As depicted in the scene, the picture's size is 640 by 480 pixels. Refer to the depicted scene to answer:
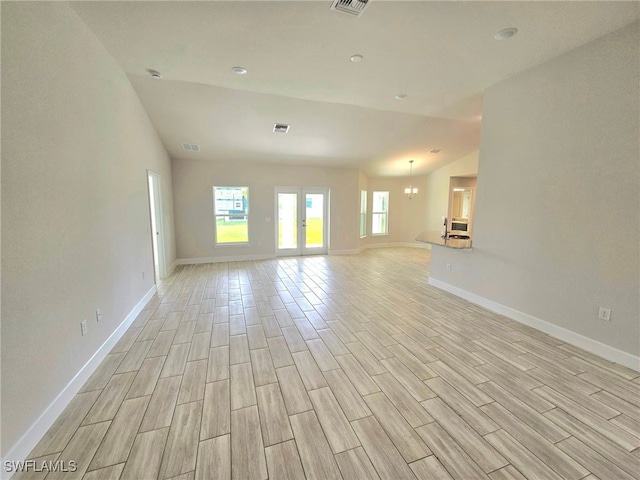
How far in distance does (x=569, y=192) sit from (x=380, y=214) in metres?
6.56

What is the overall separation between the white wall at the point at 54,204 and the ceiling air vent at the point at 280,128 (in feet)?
7.94

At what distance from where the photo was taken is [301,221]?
25.6 feet

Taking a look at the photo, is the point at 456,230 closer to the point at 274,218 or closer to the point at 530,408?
the point at 274,218

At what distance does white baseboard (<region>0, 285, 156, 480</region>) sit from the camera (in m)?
1.53

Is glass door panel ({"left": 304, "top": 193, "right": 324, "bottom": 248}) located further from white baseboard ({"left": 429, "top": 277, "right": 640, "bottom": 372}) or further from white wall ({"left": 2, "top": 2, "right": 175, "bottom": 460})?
white wall ({"left": 2, "top": 2, "right": 175, "bottom": 460})

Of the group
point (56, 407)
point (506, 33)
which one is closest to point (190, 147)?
point (56, 407)

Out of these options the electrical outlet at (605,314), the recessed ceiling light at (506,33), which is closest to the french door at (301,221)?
the recessed ceiling light at (506,33)

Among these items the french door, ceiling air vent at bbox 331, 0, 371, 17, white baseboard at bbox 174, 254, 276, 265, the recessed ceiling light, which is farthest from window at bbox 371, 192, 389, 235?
ceiling air vent at bbox 331, 0, 371, 17

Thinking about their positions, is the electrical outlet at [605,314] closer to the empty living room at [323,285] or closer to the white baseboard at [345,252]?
the empty living room at [323,285]

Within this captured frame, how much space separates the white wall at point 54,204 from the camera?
158 centimetres

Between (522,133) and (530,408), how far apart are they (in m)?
3.04

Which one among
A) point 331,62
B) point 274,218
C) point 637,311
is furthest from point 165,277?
point 637,311

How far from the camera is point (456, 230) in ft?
26.0

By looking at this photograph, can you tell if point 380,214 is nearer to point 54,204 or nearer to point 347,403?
point 347,403
